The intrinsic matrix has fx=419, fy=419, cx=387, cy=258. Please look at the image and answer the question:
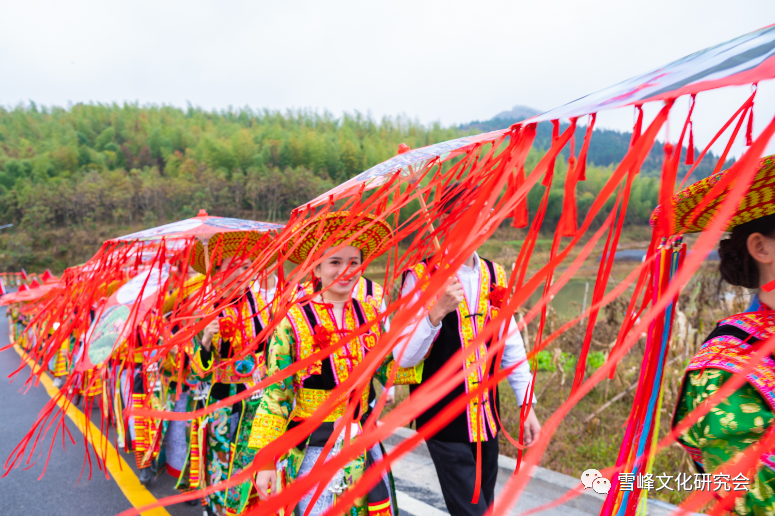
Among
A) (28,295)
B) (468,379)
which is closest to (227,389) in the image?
(468,379)

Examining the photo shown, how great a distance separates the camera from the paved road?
7.99 feet

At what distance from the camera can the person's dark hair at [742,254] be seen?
0.99 metres

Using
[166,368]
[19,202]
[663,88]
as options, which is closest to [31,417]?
[166,368]

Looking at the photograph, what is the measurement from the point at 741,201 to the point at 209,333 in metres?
2.30

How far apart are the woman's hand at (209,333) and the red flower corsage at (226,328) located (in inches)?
1.0

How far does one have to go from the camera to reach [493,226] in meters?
0.69

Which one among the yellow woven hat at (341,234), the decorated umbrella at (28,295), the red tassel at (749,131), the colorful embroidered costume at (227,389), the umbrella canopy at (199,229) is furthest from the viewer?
the decorated umbrella at (28,295)

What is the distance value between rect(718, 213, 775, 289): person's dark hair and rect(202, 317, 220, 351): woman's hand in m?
2.15

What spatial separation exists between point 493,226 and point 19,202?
42196mm

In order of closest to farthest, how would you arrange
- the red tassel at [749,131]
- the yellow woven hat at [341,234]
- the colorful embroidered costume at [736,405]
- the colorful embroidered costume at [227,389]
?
the colorful embroidered costume at [736,405] → the red tassel at [749,131] → the yellow woven hat at [341,234] → the colorful embroidered costume at [227,389]

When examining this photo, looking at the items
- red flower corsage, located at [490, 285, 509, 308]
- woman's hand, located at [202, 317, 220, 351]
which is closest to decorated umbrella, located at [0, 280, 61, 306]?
woman's hand, located at [202, 317, 220, 351]

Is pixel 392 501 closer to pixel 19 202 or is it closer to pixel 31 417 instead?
pixel 31 417

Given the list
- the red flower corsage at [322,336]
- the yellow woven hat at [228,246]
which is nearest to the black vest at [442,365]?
the red flower corsage at [322,336]

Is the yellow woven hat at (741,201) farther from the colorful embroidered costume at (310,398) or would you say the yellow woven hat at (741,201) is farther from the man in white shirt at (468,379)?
the colorful embroidered costume at (310,398)
